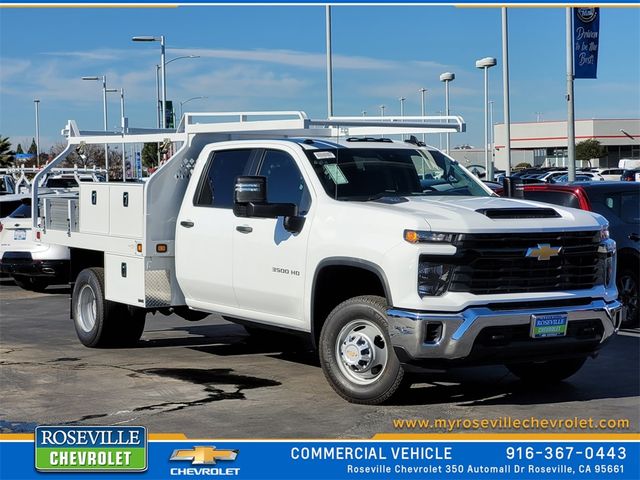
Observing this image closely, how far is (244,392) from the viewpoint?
352 inches

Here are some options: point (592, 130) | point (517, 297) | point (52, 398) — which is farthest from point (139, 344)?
point (592, 130)

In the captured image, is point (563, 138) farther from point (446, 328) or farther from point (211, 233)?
point (446, 328)

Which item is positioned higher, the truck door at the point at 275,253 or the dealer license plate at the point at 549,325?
the truck door at the point at 275,253

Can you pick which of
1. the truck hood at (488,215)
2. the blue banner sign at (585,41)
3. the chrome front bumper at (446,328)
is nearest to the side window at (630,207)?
the truck hood at (488,215)

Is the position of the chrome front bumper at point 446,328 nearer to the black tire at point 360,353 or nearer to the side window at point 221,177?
the black tire at point 360,353

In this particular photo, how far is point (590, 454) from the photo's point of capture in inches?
271

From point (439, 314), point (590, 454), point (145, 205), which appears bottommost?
point (590, 454)

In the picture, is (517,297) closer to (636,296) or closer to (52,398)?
(52,398)

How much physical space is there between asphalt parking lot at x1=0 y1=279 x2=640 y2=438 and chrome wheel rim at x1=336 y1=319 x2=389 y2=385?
0.83ft

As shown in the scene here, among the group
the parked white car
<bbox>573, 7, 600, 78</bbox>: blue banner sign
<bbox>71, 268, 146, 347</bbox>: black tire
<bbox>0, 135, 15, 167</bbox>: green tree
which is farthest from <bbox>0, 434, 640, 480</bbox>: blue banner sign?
<bbox>0, 135, 15, 167</bbox>: green tree

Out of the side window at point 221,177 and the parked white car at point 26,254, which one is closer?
the side window at point 221,177

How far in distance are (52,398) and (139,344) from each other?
9.98 ft

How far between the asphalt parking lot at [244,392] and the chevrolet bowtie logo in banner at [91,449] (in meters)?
0.91

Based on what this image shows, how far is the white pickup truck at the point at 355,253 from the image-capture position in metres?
7.67
